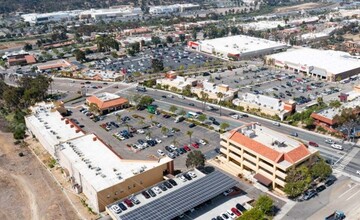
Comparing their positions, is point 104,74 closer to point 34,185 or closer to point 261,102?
point 261,102

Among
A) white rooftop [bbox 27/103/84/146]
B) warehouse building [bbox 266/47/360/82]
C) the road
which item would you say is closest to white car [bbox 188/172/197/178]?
the road

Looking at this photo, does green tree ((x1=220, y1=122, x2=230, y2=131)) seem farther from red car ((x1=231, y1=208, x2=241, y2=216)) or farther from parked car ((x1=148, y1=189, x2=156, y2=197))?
parked car ((x1=148, y1=189, x2=156, y2=197))

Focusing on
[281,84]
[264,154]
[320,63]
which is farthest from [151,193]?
[320,63]

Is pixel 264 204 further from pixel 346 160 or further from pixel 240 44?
pixel 240 44

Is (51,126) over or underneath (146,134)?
over

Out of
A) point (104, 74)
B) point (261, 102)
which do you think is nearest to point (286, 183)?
point (261, 102)
